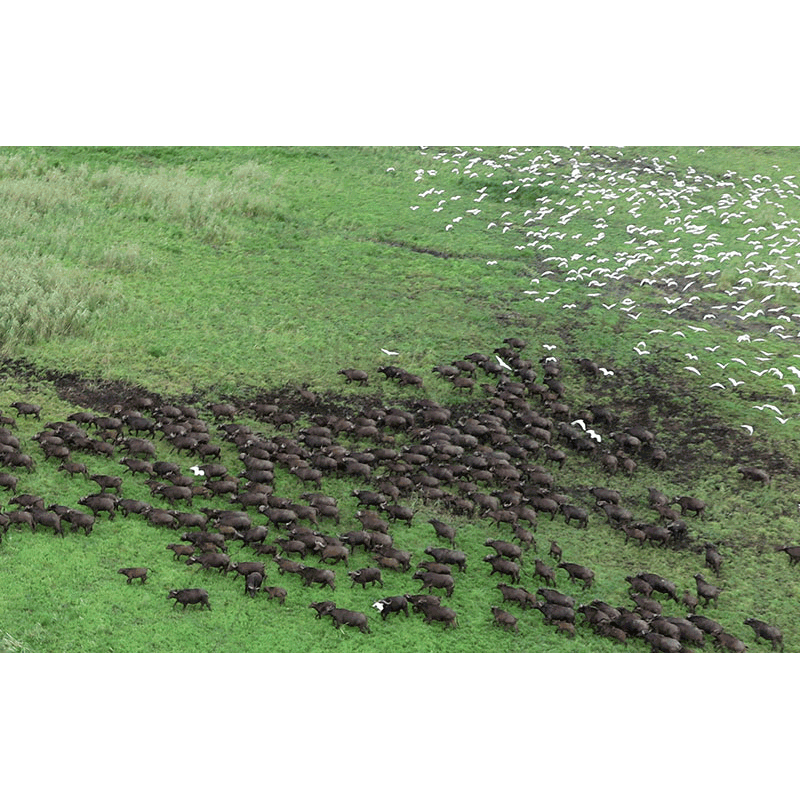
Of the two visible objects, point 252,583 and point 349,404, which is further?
point 349,404

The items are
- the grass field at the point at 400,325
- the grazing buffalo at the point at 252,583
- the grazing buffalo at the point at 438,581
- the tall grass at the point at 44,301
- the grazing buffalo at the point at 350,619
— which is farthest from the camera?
the tall grass at the point at 44,301

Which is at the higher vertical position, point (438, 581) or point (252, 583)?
point (438, 581)

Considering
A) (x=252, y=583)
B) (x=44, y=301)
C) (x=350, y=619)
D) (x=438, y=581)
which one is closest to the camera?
(x=350, y=619)

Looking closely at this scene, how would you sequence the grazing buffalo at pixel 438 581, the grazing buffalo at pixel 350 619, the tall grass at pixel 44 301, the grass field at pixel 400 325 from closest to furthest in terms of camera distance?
the grazing buffalo at pixel 350 619, the grass field at pixel 400 325, the grazing buffalo at pixel 438 581, the tall grass at pixel 44 301

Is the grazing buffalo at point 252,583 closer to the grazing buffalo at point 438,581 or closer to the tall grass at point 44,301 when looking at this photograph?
the grazing buffalo at point 438,581

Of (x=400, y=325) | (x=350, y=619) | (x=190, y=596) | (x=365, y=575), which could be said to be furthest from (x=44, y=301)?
(x=350, y=619)

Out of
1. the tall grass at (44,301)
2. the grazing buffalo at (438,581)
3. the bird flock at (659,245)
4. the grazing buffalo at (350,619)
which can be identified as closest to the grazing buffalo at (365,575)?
the grazing buffalo at (438,581)

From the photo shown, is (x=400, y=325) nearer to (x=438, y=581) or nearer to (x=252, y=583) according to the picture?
(x=438, y=581)

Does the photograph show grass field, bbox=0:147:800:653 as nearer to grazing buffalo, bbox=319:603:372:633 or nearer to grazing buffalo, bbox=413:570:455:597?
grazing buffalo, bbox=319:603:372:633
